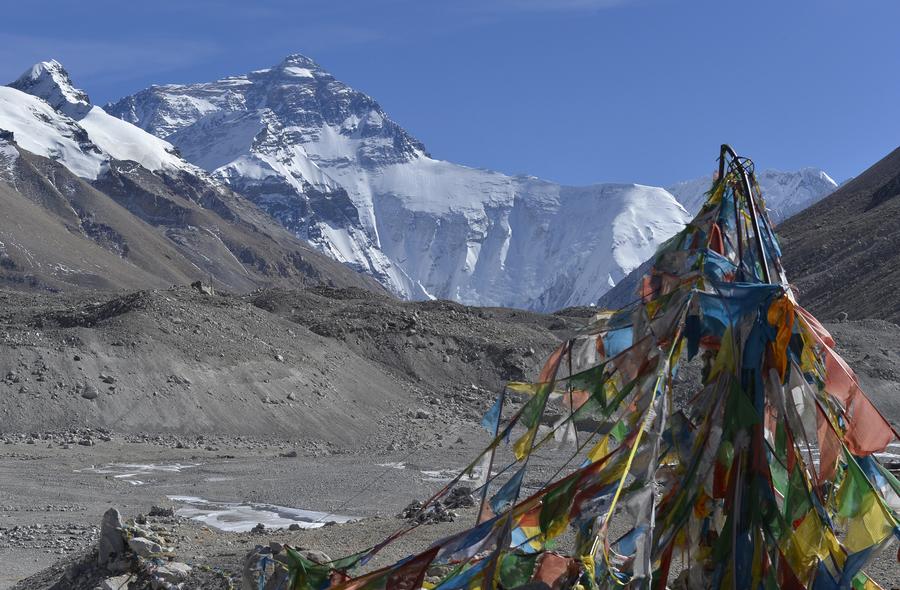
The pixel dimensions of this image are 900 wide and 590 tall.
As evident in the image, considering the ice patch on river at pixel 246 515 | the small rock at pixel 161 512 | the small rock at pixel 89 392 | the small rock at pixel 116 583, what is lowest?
the ice patch on river at pixel 246 515

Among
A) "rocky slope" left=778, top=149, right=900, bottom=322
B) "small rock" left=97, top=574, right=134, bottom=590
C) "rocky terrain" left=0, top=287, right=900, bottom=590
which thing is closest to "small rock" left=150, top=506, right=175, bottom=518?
"rocky terrain" left=0, top=287, right=900, bottom=590

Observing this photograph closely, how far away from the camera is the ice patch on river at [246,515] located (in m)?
20.8

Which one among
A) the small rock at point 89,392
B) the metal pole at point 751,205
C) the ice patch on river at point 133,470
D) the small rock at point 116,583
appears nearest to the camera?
the metal pole at point 751,205

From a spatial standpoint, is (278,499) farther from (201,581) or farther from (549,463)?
(201,581)

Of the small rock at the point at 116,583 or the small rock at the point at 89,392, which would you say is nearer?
the small rock at the point at 116,583

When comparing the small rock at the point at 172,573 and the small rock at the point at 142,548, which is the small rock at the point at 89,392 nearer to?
the small rock at the point at 142,548

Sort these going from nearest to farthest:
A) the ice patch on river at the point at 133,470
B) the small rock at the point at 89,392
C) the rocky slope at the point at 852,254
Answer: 1. the ice patch on river at the point at 133,470
2. the small rock at the point at 89,392
3. the rocky slope at the point at 852,254

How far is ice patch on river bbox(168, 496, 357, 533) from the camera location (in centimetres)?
2078

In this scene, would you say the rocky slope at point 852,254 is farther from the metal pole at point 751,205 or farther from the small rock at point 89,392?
the metal pole at point 751,205

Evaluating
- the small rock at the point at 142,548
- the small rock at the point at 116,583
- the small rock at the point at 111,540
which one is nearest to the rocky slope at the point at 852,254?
the small rock at the point at 142,548

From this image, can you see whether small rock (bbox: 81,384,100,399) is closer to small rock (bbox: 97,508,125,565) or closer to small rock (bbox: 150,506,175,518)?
small rock (bbox: 150,506,175,518)

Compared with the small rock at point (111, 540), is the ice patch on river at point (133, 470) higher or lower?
lower

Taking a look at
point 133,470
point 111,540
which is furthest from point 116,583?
point 133,470

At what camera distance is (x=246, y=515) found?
22.2m
